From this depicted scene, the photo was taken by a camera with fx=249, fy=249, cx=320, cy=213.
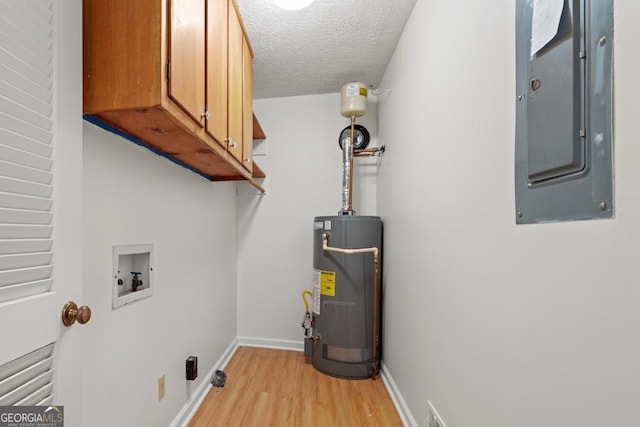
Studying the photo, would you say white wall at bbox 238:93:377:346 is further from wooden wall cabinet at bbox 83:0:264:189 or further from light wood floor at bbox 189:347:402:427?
wooden wall cabinet at bbox 83:0:264:189

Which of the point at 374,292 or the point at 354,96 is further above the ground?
the point at 354,96

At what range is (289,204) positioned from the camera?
2.46 m

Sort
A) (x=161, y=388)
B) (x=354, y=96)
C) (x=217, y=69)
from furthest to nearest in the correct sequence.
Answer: (x=354, y=96) < (x=161, y=388) < (x=217, y=69)

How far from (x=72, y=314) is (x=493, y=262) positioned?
1241mm

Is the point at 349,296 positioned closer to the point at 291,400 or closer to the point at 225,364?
the point at 291,400

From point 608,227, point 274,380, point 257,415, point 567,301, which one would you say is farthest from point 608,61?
point 274,380

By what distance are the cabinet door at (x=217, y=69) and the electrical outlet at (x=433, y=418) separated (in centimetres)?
160

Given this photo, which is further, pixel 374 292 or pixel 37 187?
pixel 374 292

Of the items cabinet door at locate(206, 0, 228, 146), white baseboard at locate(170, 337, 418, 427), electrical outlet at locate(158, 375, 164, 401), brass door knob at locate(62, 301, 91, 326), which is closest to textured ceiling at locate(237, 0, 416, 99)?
cabinet door at locate(206, 0, 228, 146)

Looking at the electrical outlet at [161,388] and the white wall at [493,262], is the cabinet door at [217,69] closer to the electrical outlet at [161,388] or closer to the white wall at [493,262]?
the white wall at [493,262]

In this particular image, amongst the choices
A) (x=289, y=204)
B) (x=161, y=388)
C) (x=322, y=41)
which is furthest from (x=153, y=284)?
(x=322, y=41)

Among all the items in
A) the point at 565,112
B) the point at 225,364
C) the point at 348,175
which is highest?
the point at 348,175

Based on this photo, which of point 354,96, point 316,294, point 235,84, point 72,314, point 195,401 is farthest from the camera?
point 354,96

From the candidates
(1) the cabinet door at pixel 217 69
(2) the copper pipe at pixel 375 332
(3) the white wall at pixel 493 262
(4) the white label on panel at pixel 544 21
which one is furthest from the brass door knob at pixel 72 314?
(2) the copper pipe at pixel 375 332
